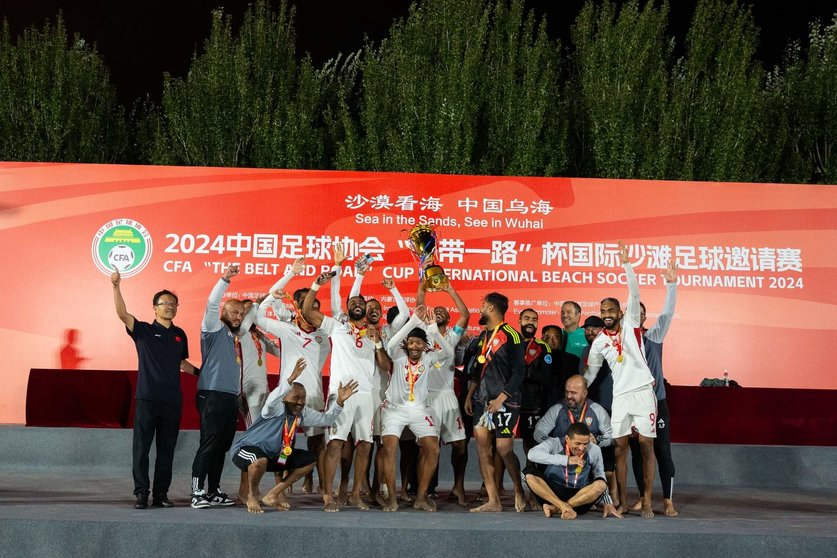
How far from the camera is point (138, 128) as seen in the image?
48.2 ft

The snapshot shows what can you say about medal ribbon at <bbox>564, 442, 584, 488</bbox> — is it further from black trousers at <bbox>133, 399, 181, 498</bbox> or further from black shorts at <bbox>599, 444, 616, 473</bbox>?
black trousers at <bbox>133, 399, 181, 498</bbox>

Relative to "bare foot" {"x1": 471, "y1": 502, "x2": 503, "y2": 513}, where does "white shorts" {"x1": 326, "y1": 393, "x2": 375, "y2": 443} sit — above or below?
above

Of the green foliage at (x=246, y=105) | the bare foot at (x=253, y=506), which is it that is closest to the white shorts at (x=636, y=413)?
the bare foot at (x=253, y=506)

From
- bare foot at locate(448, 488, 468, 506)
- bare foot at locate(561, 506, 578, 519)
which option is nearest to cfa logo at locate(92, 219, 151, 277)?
bare foot at locate(448, 488, 468, 506)

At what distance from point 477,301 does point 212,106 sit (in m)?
6.18

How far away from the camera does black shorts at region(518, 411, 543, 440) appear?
236 inches

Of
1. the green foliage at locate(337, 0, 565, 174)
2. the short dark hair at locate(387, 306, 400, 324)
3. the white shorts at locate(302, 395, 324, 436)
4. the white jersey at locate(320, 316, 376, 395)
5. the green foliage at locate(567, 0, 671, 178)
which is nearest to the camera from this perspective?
the white jersey at locate(320, 316, 376, 395)

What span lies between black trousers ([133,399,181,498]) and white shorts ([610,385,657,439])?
276 centimetres

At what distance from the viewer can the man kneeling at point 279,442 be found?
5.29 m

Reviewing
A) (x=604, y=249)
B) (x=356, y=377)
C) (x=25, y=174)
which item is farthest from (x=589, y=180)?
(x=25, y=174)

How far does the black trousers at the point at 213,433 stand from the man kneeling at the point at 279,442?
186 mm

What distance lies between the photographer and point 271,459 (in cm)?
534

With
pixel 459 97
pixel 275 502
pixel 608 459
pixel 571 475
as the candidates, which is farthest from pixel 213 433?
pixel 459 97

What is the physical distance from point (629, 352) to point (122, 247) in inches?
241
